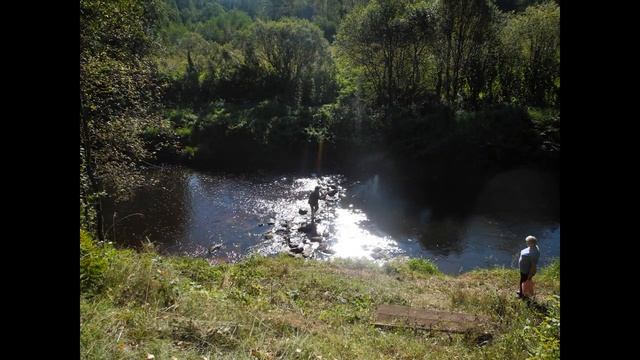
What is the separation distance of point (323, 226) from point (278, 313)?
11944 millimetres

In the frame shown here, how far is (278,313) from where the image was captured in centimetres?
870

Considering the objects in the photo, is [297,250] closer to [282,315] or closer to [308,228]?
[308,228]

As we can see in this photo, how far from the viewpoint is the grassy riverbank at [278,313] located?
19.9 ft

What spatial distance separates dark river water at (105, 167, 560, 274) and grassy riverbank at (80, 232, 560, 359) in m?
4.39

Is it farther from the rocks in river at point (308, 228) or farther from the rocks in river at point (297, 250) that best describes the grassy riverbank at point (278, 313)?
→ the rocks in river at point (308, 228)

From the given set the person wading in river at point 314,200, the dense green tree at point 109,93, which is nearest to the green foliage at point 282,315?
the dense green tree at point 109,93

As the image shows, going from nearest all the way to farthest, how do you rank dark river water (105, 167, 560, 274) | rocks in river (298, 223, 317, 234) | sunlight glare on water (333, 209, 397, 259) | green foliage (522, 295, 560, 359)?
green foliage (522, 295, 560, 359) < dark river water (105, 167, 560, 274) < sunlight glare on water (333, 209, 397, 259) < rocks in river (298, 223, 317, 234)

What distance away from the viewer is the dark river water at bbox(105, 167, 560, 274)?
18172 mm

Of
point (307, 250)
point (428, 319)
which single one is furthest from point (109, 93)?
point (428, 319)

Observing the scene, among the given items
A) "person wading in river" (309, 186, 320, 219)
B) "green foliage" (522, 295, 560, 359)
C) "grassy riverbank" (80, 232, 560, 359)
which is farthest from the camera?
"person wading in river" (309, 186, 320, 219)

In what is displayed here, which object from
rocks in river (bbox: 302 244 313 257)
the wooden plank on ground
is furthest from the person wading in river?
the wooden plank on ground

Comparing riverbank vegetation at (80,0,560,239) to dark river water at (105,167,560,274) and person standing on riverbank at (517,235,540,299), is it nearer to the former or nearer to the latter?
dark river water at (105,167,560,274)

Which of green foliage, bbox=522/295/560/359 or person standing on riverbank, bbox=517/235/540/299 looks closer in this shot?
green foliage, bbox=522/295/560/359
